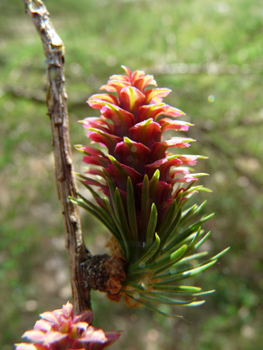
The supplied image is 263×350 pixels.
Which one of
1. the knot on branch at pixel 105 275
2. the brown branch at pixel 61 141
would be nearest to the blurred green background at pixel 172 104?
the brown branch at pixel 61 141

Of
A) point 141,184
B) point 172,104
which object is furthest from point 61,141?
point 172,104

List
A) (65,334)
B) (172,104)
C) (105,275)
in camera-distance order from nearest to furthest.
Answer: (65,334) → (105,275) → (172,104)

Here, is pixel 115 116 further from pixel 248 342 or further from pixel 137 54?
pixel 248 342

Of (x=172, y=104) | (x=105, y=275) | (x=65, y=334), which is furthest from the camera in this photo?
(x=172, y=104)

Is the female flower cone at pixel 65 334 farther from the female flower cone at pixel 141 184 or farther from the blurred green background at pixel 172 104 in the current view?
the blurred green background at pixel 172 104

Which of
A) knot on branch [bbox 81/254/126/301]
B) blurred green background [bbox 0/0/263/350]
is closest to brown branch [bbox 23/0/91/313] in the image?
knot on branch [bbox 81/254/126/301]

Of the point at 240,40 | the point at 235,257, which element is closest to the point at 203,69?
the point at 240,40

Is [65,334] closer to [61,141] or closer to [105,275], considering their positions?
[105,275]
